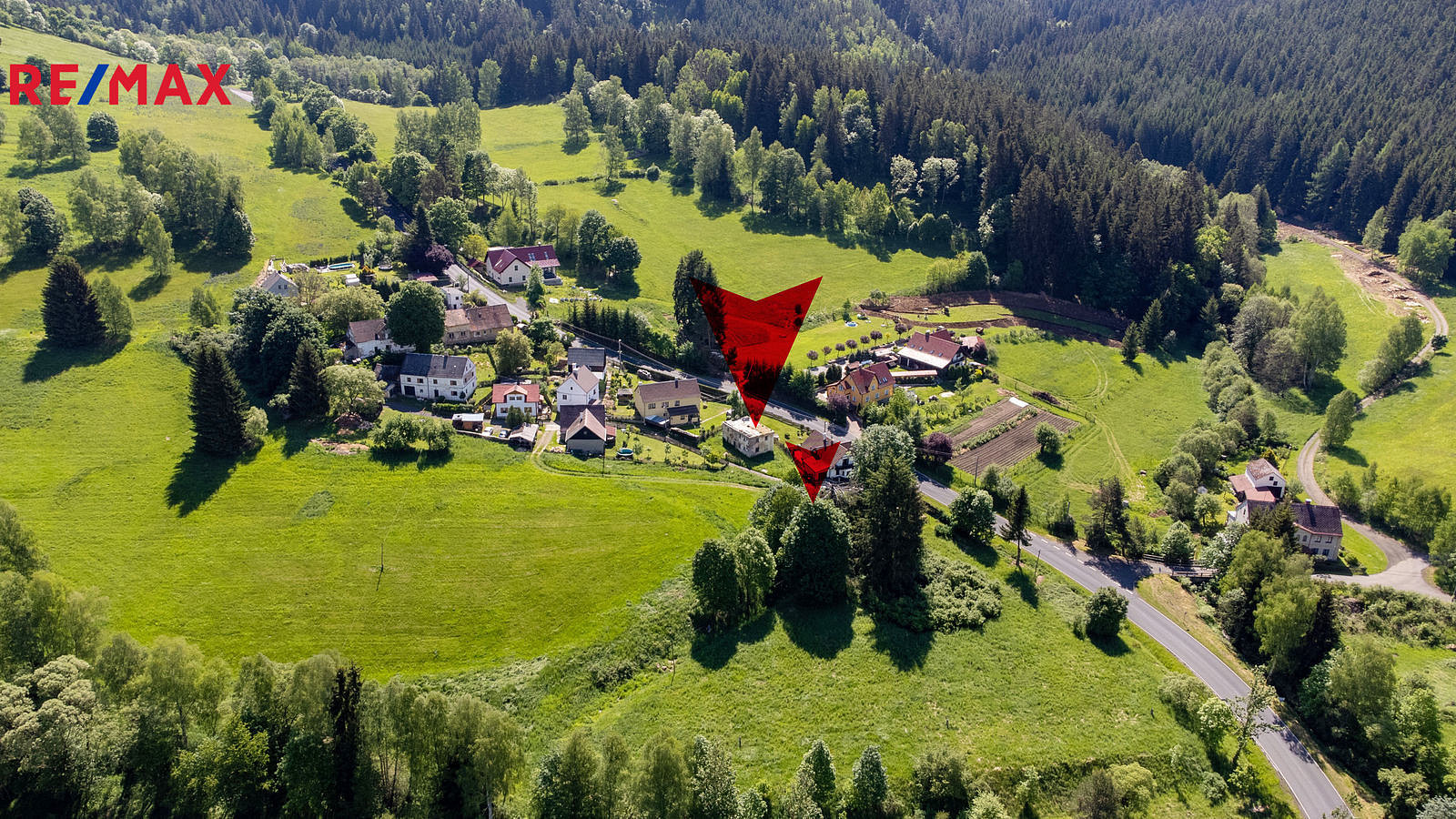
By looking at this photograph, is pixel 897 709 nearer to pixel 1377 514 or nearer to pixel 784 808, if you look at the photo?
pixel 784 808

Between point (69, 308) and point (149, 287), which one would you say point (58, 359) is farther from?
point (149, 287)

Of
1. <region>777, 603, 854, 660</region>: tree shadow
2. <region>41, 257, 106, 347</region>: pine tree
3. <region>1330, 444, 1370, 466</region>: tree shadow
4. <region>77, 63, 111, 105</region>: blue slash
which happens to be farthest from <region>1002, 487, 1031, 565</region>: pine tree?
<region>77, 63, 111, 105</region>: blue slash

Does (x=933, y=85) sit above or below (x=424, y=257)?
above

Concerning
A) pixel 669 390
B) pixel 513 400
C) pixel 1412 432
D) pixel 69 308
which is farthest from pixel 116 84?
pixel 1412 432

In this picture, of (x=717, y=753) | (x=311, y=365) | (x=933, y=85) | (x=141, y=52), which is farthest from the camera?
(x=141, y=52)

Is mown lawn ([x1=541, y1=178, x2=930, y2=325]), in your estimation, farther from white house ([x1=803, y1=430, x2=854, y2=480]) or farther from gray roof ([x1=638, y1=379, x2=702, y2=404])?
white house ([x1=803, y1=430, x2=854, y2=480])

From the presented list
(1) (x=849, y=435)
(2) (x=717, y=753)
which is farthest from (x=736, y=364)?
(1) (x=849, y=435)
